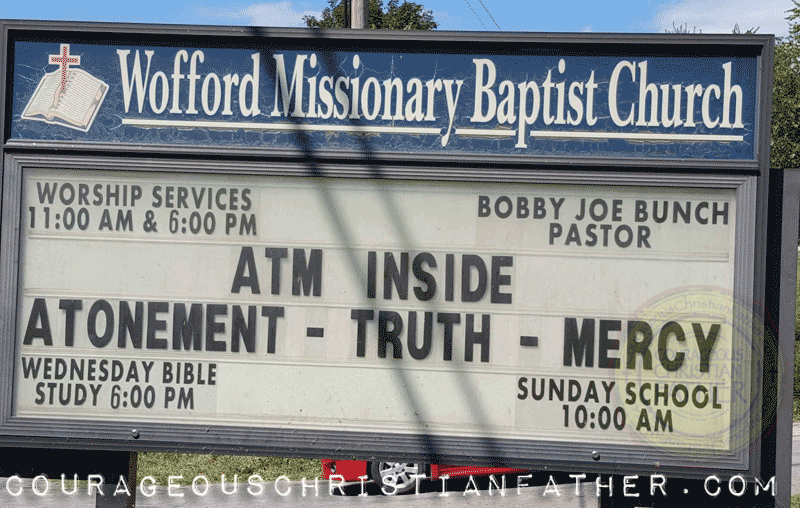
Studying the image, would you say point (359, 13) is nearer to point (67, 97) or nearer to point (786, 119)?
point (67, 97)

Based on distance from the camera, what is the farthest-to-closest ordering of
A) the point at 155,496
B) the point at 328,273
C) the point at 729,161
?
the point at 155,496, the point at 328,273, the point at 729,161

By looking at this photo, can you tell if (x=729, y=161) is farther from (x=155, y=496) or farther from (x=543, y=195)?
(x=155, y=496)

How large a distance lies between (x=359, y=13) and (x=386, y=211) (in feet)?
11.9

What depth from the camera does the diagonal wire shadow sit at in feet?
15.1

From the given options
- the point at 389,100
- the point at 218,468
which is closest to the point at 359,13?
the point at 389,100

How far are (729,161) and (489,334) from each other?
5.60 ft

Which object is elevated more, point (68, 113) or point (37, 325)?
point (68, 113)

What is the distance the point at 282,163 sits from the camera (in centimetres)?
466

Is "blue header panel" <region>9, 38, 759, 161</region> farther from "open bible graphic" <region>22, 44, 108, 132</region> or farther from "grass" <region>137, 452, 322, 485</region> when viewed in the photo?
"grass" <region>137, 452, 322, 485</region>

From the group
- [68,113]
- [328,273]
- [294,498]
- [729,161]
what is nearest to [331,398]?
[328,273]

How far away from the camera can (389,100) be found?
4625mm
